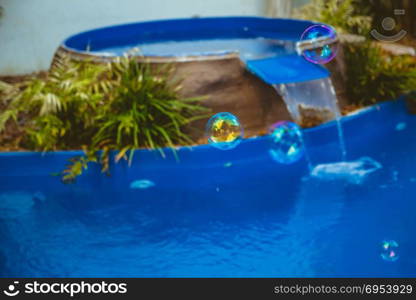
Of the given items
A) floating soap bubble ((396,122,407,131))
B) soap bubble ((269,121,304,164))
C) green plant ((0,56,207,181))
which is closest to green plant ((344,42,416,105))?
floating soap bubble ((396,122,407,131))

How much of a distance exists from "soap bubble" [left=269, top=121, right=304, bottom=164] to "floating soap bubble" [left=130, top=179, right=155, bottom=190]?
1280 mm

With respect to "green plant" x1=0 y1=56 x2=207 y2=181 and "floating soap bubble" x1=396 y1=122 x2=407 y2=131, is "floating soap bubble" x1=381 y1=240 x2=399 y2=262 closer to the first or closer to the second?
"green plant" x1=0 y1=56 x2=207 y2=181

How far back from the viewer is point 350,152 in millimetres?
5164

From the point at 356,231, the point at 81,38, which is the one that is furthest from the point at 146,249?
the point at 81,38

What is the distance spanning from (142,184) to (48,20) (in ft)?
12.9

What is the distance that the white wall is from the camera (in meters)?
7.10

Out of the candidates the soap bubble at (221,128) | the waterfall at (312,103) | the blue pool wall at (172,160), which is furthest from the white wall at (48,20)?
the soap bubble at (221,128)

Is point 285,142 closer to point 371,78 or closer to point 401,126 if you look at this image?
point 371,78

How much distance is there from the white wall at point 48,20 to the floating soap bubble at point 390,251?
5779 mm

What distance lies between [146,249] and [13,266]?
0.98 metres

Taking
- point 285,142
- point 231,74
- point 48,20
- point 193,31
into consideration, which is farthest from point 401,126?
point 48,20

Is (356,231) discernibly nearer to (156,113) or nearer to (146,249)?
(146,249)

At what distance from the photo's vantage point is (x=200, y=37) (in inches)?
306

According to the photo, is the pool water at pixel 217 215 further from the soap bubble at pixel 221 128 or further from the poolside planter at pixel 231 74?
the soap bubble at pixel 221 128
